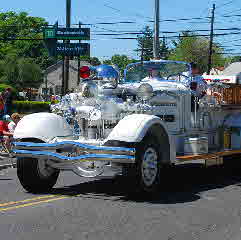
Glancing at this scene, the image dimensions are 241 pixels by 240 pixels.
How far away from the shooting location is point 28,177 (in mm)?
9836

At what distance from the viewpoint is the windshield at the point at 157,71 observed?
37.9 feet

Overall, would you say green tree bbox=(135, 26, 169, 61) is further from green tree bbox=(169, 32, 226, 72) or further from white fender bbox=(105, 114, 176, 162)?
white fender bbox=(105, 114, 176, 162)

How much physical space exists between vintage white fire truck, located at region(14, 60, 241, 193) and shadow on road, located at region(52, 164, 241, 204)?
289mm

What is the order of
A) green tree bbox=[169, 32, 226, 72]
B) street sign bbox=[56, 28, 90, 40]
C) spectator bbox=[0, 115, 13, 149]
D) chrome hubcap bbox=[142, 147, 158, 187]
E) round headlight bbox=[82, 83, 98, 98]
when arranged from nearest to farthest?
chrome hubcap bbox=[142, 147, 158, 187], round headlight bbox=[82, 83, 98, 98], spectator bbox=[0, 115, 13, 149], street sign bbox=[56, 28, 90, 40], green tree bbox=[169, 32, 226, 72]

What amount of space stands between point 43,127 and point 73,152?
74cm

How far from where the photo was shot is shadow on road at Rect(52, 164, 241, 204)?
952 centimetres

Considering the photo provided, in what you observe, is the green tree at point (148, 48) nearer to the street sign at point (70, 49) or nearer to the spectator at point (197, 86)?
the street sign at point (70, 49)

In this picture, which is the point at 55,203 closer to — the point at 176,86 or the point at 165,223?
the point at 165,223

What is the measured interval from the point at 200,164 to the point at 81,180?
4006 millimetres

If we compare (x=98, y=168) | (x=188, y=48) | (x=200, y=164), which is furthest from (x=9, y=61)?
(x=98, y=168)

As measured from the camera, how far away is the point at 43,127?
382 inches

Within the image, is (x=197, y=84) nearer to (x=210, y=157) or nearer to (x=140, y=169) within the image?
(x=210, y=157)

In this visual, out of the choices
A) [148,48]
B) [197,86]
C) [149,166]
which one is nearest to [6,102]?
[197,86]

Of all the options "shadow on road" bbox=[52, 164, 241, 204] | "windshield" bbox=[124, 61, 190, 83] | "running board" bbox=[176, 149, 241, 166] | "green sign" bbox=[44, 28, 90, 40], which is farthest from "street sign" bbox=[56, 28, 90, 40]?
"running board" bbox=[176, 149, 241, 166]
